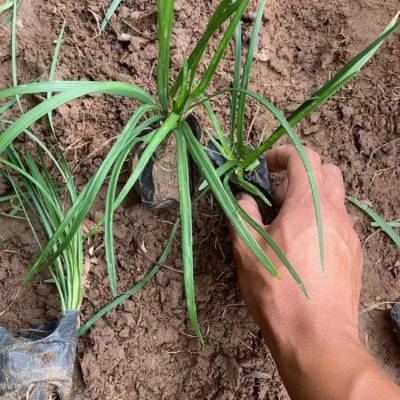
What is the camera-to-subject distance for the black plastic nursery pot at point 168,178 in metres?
1.07

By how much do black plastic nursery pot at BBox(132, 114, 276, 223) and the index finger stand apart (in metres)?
0.03

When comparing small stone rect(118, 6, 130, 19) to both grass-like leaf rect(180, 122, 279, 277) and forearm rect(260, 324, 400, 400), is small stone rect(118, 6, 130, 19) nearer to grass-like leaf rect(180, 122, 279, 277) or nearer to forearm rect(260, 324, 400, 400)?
grass-like leaf rect(180, 122, 279, 277)

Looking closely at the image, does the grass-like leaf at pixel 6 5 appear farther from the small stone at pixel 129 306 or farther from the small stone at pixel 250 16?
the small stone at pixel 129 306

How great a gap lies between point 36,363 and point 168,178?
0.49 meters

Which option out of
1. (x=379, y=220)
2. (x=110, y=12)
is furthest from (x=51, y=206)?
(x=379, y=220)

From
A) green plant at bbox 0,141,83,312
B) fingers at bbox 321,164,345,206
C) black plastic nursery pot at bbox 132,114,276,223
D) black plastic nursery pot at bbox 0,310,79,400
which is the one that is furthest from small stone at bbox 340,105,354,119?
black plastic nursery pot at bbox 0,310,79,400

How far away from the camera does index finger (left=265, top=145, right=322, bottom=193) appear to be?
41.0 inches

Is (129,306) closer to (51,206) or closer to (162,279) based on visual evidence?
(162,279)

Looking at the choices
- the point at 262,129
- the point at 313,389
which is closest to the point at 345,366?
the point at 313,389

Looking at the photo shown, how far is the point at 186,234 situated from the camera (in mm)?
834

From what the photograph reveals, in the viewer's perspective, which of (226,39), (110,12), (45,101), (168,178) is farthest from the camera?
(110,12)

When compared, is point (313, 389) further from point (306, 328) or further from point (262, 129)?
point (262, 129)

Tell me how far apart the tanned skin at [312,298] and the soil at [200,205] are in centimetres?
14

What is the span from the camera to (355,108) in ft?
4.13
